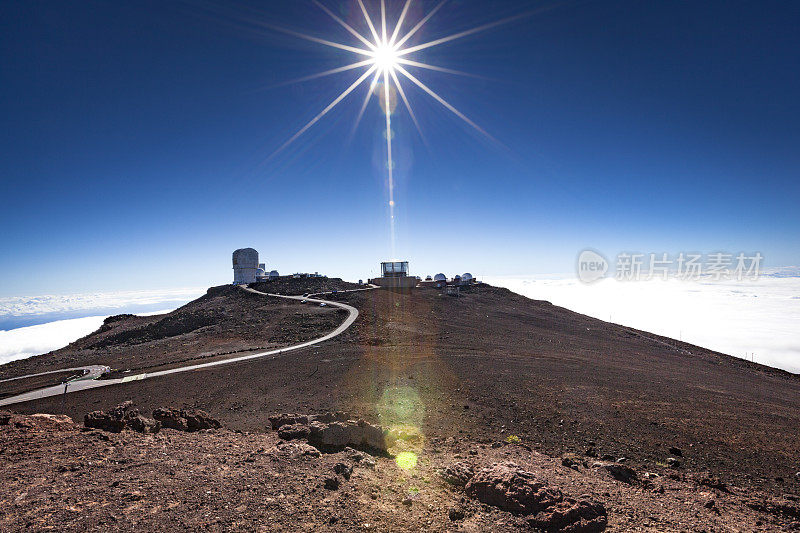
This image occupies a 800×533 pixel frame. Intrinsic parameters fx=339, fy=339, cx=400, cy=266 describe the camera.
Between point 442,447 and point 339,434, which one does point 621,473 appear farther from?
point 339,434

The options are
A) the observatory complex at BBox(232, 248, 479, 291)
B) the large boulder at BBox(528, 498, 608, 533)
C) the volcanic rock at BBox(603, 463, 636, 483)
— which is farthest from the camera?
the observatory complex at BBox(232, 248, 479, 291)

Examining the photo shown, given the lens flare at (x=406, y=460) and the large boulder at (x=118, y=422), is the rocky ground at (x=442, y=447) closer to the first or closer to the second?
the lens flare at (x=406, y=460)

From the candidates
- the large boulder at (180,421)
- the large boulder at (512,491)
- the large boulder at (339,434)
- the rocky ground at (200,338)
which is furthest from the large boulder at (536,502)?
the rocky ground at (200,338)

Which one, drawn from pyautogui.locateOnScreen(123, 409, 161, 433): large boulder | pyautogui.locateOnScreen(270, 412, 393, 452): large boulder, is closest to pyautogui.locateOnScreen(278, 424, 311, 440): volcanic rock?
pyautogui.locateOnScreen(270, 412, 393, 452): large boulder

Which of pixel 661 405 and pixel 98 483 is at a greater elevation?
pixel 98 483

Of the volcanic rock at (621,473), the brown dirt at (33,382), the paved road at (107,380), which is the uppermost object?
the paved road at (107,380)

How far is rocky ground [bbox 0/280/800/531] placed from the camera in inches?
200

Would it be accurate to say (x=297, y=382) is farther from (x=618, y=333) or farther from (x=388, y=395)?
(x=618, y=333)

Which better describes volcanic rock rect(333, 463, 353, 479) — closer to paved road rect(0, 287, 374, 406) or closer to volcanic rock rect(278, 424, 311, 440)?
volcanic rock rect(278, 424, 311, 440)

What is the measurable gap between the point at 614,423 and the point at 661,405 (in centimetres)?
412

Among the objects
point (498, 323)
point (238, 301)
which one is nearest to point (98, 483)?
point (498, 323)

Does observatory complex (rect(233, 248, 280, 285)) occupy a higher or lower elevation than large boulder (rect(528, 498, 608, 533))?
higher

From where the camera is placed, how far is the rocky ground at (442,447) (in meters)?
5.07

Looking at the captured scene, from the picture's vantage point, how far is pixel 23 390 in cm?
1559
